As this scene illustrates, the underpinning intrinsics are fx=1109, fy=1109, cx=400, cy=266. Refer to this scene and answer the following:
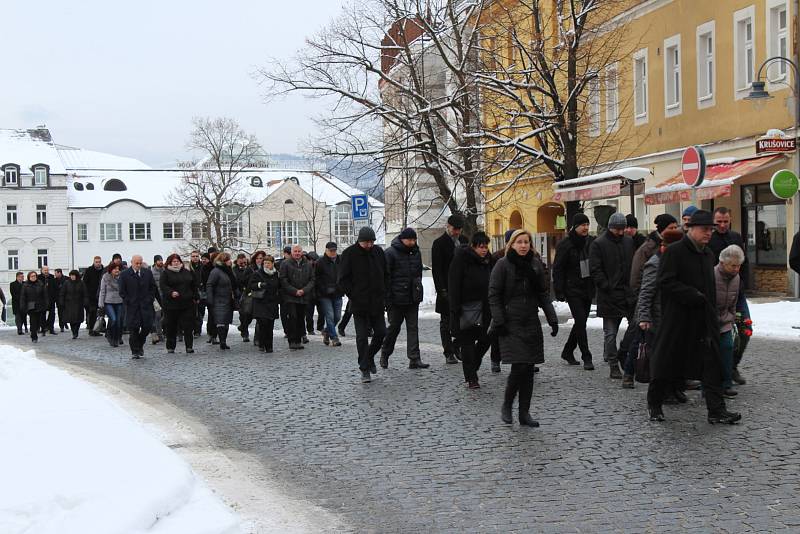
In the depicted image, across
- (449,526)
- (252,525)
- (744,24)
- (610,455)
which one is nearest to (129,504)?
(252,525)

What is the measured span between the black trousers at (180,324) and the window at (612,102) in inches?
722

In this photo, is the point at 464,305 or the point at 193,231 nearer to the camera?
the point at 464,305

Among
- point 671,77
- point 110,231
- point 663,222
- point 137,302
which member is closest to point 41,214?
point 110,231

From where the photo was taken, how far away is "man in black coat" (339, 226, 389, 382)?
45.9ft

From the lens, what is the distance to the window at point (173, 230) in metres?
101

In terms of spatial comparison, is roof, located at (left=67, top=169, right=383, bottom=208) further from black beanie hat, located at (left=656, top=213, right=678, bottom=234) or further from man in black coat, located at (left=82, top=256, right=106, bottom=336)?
black beanie hat, located at (left=656, top=213, right=678, bottom=234)

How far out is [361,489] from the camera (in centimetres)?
782

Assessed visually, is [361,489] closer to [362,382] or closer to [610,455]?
[610,455]

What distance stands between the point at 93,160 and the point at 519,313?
10996 centimetres

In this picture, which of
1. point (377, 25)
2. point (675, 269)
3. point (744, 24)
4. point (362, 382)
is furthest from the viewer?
point (377, 25)

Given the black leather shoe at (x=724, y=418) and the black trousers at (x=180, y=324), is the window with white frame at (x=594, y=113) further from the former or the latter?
the black leather shoe at (x=724, y=418)

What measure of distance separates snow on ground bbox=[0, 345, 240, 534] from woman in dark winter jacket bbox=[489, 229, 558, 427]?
318cm

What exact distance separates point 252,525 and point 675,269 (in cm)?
463

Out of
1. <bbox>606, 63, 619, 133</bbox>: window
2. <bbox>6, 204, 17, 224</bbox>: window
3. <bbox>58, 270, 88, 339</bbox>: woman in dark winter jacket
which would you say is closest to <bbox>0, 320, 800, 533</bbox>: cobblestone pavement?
<bbox>58, 270, 88, 339</bbox>: woman in dark winter jacket
